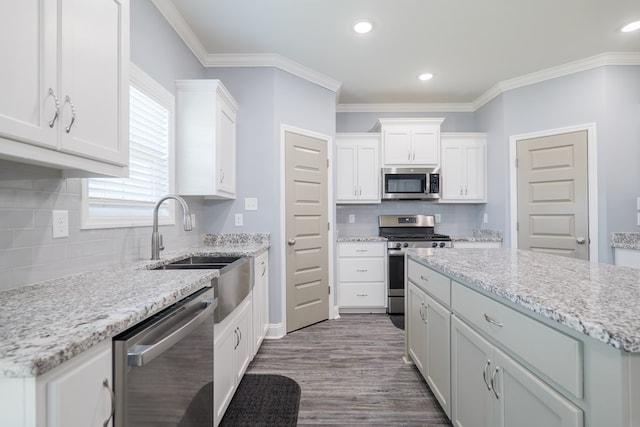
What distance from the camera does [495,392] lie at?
3.80ft

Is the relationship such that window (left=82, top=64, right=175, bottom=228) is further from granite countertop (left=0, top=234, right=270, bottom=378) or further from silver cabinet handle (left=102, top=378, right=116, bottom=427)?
silver cabinet handle (left=102, top=378, right=116, bottom=427)

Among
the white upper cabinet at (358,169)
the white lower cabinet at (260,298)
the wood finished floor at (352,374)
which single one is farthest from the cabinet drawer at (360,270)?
the white lower cabinet at (260,298)

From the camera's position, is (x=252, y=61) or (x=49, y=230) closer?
(x=49, y=230)

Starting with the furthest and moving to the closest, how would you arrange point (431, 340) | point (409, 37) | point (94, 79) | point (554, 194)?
point (554, 194)
point (409, 37)
point (431, 340)
point (94, 79)

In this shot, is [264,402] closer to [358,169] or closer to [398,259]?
[398,259]

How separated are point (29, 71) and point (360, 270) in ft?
11.1

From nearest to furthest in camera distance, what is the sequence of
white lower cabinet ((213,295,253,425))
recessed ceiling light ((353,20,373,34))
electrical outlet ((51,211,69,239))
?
electrical outlet ((51,211,69,239)) < white lower cabinet ((213,295,253,425)) < recessed ceiling light ((353,20,373,34))

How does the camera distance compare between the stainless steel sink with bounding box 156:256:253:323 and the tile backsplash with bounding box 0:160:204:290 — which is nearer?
the tile backsplash with bounding box 0:160:204:290

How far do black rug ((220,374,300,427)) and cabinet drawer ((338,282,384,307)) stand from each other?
161 cm

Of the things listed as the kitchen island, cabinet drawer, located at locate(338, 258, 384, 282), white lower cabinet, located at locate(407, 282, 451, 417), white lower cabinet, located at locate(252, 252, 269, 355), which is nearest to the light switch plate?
white lower cabinet, located at locate(252, 252, 269, 355)

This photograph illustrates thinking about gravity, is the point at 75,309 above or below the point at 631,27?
below

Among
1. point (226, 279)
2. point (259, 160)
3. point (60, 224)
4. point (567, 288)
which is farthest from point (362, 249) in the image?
point (60, 224)

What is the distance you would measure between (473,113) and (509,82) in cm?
82

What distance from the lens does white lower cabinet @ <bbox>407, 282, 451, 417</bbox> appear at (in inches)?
64.6
